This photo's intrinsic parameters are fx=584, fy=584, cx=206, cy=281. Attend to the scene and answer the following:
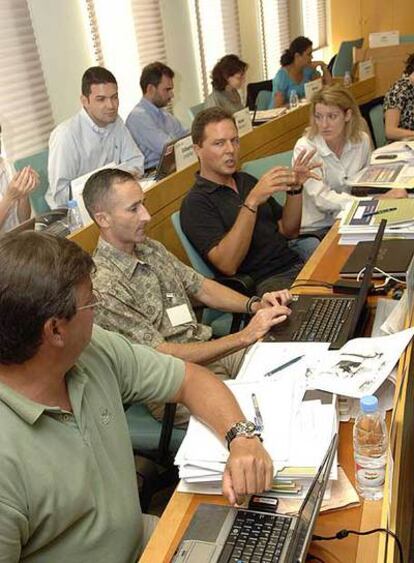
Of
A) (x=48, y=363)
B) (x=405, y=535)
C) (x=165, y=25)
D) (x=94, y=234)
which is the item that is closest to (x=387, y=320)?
(x=405, y=535)

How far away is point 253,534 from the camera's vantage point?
98 centimetres

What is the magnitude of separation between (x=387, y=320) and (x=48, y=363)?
93 centimetres

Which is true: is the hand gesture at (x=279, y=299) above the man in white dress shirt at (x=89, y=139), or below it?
below

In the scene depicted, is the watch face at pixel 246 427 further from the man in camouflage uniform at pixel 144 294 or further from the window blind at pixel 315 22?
the window blind at pixel 315 22

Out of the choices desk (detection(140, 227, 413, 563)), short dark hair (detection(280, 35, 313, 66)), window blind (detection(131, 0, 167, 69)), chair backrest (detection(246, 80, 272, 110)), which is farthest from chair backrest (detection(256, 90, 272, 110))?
desk (detection(140, 227, 413, 563))

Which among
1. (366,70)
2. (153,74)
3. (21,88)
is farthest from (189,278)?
(366,70)

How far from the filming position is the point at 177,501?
3.78ft

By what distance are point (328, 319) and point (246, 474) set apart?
712 millimetres

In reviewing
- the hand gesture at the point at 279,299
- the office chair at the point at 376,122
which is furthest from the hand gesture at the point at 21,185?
the office chair at the point at 376,122

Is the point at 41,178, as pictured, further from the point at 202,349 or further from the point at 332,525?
the point at 332,525

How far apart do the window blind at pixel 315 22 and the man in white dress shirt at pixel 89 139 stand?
6334 millimetres

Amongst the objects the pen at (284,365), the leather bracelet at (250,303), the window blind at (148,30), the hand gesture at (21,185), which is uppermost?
the window blind at (148,30)

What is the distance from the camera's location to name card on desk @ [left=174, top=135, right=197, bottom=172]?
10.5 ft

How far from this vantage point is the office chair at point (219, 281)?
239 cm
